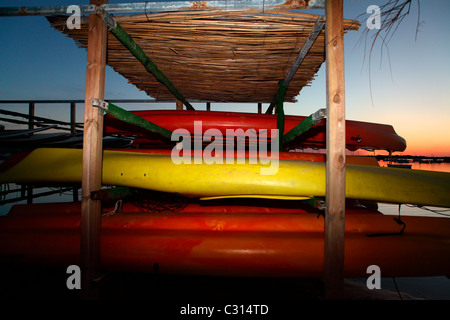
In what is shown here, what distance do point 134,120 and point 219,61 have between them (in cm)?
127

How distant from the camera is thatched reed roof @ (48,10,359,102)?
1631 millimetres

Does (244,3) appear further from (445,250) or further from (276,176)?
(445,250)

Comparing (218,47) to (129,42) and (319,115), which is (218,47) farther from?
(319,115)

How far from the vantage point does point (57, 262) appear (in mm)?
1633

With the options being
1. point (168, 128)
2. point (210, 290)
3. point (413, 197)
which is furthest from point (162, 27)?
point (210, 290)

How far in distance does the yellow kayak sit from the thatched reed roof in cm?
119

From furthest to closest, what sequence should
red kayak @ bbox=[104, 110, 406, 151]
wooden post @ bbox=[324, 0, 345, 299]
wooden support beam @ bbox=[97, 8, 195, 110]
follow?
red kayak @ bbox=[104, 110, 406, 151] < wooden support beam @ bbox=[97, 8, 195, 110] < wooden post @ bbox=[324, 0, 345, 299]

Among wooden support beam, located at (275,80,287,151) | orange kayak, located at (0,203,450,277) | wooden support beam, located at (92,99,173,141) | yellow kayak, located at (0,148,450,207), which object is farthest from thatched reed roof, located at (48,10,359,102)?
orange kayak, located at (0,203,450,277)

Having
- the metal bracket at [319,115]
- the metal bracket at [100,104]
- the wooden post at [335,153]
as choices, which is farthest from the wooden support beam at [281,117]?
the metal bracket at [100,104]

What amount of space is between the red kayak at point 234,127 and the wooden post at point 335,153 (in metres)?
1.32

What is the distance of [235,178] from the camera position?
5.41 ft

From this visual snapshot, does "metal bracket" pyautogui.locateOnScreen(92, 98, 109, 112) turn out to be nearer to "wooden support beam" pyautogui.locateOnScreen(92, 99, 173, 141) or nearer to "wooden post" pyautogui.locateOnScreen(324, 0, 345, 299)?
"wooden support beam" pyautogui.locateOnScreen(92, 99, 173, 141)

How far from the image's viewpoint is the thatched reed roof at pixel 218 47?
64.2 inches

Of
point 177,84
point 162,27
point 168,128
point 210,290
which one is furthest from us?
point 177,84
